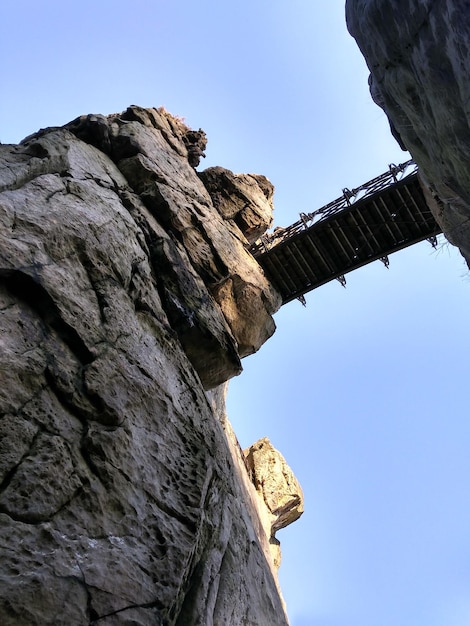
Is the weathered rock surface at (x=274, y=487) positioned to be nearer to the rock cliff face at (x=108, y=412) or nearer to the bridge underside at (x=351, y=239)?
the bridge underside at (x=351, y=239)

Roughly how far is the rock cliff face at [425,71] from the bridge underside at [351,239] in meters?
7.68

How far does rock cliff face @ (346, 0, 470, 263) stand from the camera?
6129 millimetres

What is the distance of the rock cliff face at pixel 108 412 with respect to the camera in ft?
18.6

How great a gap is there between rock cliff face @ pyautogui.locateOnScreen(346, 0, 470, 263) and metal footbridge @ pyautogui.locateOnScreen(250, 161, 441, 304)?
25.2 feet

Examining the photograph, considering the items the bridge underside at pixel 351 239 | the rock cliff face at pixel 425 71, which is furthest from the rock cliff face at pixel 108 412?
the rock cliff face at pixel 425 71

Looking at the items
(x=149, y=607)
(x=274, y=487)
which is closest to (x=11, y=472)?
(x=149, y=607)

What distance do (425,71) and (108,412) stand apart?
20.0 feet

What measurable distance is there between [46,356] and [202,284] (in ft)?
22.4

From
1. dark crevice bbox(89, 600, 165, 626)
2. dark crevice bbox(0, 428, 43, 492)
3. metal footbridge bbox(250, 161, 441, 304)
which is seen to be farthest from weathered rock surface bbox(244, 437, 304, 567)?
dark crevice bbox(0, 428, 43, 492)

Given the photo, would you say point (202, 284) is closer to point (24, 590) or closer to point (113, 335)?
point (113, 335)

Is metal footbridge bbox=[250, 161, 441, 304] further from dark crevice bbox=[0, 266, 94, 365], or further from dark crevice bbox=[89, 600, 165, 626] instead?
dark crevice bbox=[89, 600, 165, 626]

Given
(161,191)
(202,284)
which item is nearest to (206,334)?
(202,284)

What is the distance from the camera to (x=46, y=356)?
23.3 ft

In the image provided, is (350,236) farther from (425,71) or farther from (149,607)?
(149,607)
